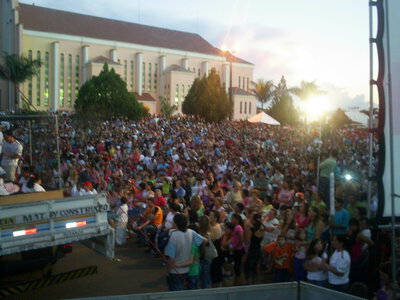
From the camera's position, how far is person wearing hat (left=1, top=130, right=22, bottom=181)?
9.43m

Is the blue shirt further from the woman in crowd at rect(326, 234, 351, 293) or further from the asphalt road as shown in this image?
the asphalt road

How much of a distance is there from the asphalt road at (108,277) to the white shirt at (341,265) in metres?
3.11

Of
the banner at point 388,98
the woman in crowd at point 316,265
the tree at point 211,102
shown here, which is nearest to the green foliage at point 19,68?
the tree at point 211,102

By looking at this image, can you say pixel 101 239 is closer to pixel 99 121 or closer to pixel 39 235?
pixel 39 235

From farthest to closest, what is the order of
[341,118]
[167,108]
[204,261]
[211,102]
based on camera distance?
[341,118] < [167,108] < [211,102] < [204,261]

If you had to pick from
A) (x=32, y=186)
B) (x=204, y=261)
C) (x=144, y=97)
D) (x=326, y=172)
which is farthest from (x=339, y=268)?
(x=144, y=97)

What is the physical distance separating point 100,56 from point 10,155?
61.6m

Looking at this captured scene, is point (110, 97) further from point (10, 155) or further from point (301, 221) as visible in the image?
point (301, 221)

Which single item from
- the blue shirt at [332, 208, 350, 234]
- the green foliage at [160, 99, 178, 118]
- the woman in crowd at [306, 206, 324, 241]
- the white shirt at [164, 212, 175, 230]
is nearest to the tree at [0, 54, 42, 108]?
the green foliage at [160, 99, 178, 118]

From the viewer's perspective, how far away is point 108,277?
874cm

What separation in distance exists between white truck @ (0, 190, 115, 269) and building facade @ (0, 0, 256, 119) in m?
54.0

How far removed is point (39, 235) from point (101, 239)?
1.07 m

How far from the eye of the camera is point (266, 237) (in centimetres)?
888

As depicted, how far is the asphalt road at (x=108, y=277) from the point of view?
25.7ft
